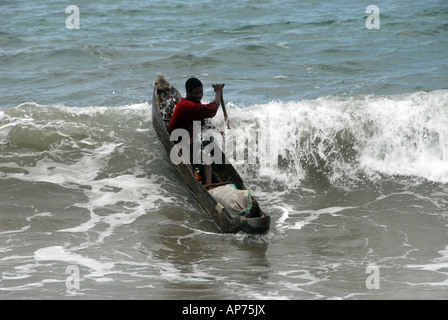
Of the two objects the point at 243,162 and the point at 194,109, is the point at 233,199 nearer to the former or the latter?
the point at 194,109

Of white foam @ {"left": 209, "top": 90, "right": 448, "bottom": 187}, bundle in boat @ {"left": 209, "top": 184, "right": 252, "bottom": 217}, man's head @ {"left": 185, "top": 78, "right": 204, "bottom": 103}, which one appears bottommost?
bundle in boat @ {"left": 209, "top": 184, "right": 252, "bottom": 217}

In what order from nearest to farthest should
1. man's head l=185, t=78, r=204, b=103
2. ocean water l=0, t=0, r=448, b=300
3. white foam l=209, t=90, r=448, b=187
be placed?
1. ocean water l=0, t=0, r=448, b=300
2. man's head l=185, t=78, r=204, b=103
3. white foam l=209, t=90, r=448, b=187

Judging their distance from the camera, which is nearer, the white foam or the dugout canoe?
the dugout canoe

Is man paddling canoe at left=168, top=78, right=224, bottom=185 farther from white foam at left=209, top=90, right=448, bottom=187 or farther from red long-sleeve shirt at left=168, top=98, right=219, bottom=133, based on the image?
white foam at left=209, top=90, right=448, bottom=187

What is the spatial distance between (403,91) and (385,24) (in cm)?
633

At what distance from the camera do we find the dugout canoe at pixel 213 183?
6332 millimetres

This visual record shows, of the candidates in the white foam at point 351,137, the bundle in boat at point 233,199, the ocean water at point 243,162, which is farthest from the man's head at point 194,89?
the white foam at point 351,137

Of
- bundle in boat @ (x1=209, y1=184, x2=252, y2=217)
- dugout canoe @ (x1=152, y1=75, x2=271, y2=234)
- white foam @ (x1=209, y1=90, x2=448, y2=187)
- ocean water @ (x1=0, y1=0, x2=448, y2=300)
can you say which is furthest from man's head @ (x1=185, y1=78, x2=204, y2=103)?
white foam @ (x1=209, y1=90, x2=448, y2=187)

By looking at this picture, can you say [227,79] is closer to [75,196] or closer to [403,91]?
[403,91]

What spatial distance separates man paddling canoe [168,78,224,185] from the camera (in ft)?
23.6

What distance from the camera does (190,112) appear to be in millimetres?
7262

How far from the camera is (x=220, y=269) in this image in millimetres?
5645

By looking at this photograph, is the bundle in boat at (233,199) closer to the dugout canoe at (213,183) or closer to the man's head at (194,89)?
the dugout canoe at (213,183)

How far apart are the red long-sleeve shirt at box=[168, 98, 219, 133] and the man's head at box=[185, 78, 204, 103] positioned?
0.07m
